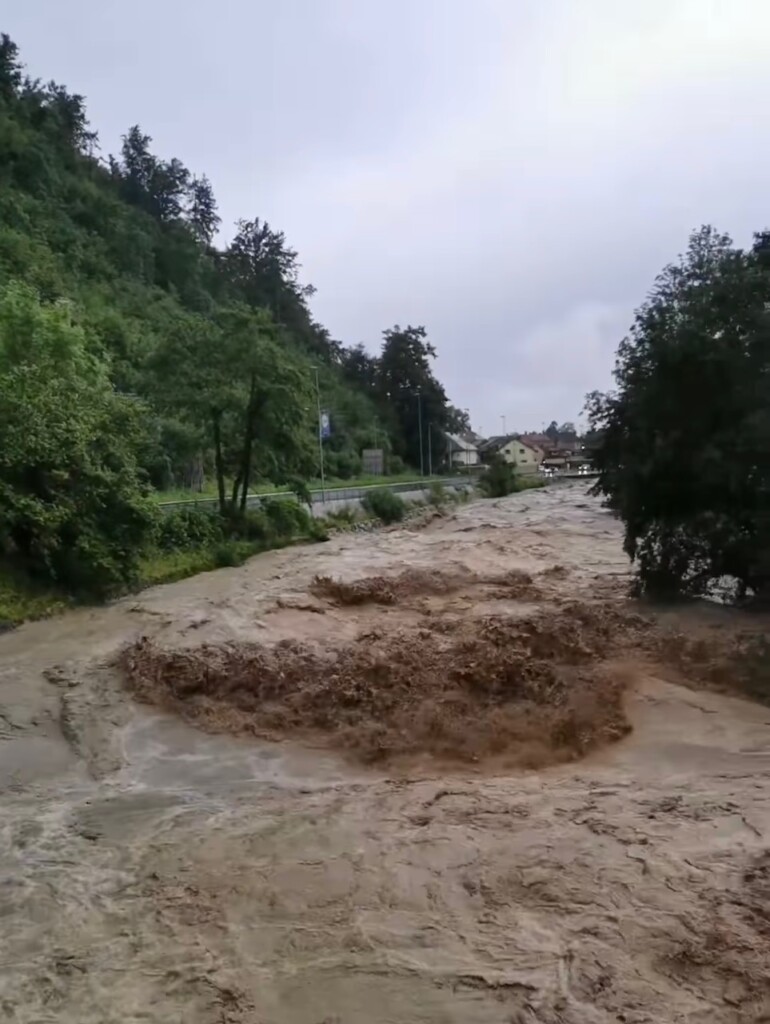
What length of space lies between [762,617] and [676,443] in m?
3.50

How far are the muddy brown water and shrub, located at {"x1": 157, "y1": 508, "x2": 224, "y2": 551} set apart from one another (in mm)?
13736

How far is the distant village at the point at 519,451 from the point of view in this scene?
98.8 metres

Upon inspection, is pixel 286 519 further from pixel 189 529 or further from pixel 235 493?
pixel 189 529

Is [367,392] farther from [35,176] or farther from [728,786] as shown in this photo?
[728,786]

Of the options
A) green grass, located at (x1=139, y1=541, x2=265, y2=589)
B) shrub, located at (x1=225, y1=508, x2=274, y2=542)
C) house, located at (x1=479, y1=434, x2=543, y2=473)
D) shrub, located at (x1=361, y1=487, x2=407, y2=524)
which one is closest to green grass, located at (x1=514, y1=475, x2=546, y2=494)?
shrub, located at (x1=361, y1=487, x2=407, y2=524)

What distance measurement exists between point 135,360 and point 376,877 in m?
48.8

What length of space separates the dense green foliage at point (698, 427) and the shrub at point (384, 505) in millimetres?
27216

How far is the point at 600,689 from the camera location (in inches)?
502

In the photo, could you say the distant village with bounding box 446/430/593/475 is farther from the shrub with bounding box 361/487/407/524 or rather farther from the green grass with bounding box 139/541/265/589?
the green grass with bounding box 139/541/265/589

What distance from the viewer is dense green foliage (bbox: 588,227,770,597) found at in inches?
653

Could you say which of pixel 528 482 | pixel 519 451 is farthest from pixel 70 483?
pixel 519 451

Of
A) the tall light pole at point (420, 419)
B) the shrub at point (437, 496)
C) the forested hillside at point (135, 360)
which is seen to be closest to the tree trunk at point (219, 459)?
the forested hillside at point (135, 360)

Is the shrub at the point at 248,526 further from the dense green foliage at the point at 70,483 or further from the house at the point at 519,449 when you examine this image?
the house at the point at 519,449

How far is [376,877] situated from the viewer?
8.00 meters
